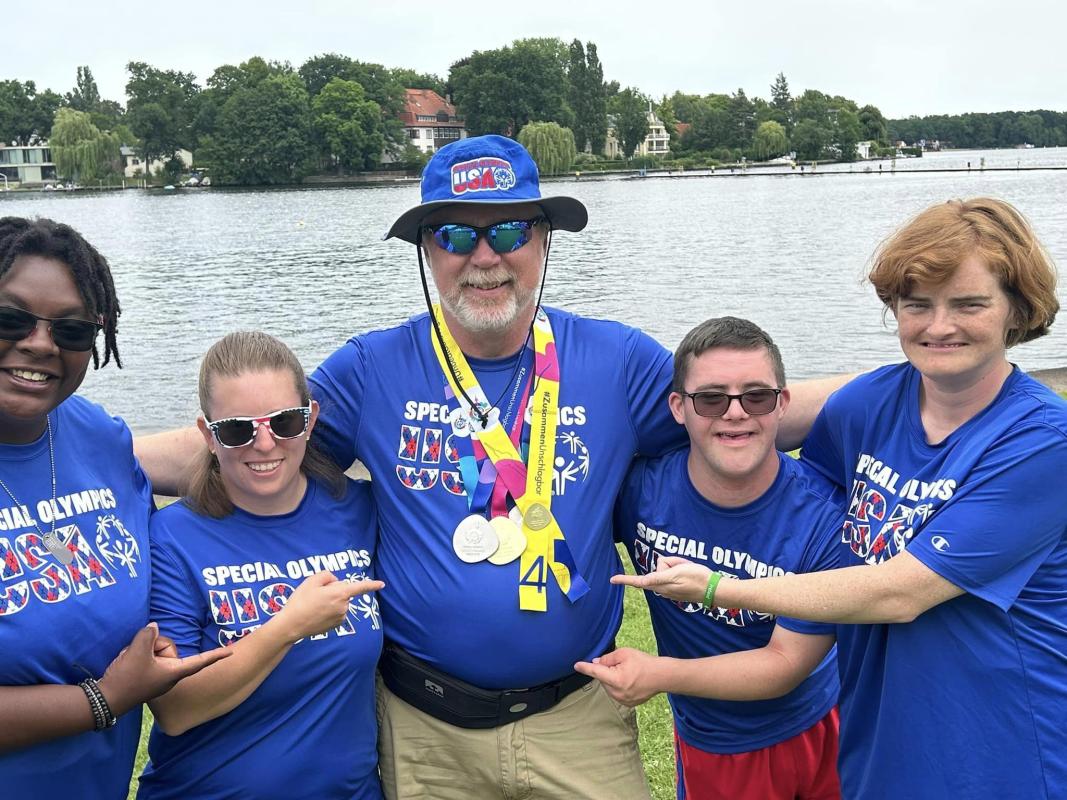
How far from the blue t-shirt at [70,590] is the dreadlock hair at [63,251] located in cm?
42

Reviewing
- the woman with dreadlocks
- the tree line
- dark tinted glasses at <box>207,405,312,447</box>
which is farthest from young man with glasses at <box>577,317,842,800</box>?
the tree line

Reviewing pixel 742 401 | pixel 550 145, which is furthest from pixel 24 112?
pixel 742 401

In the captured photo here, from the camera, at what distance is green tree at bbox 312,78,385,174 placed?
12812 cm

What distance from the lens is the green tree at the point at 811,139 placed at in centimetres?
15850

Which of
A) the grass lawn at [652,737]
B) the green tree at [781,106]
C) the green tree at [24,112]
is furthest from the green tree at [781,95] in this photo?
the grass lawn at [652,737]

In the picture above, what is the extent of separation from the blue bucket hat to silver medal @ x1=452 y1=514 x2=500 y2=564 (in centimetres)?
119

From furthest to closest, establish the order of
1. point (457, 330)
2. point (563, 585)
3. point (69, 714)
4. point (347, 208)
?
point (347, 208)
point (457, 330)
point (563, 585)
point (69, 714)

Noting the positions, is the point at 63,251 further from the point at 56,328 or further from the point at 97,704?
the point at 97,704

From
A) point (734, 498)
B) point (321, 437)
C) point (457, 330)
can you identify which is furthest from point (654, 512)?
point (321, 437)

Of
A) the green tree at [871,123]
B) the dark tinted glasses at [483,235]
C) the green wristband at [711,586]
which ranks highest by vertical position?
the green tree at [871,123]

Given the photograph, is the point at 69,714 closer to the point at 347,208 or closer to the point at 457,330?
the point at 457,330

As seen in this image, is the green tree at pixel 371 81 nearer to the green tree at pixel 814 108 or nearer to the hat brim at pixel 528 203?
the green tree at pixel 814 108

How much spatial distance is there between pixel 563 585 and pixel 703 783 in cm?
97

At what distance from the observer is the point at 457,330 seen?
153 inches
